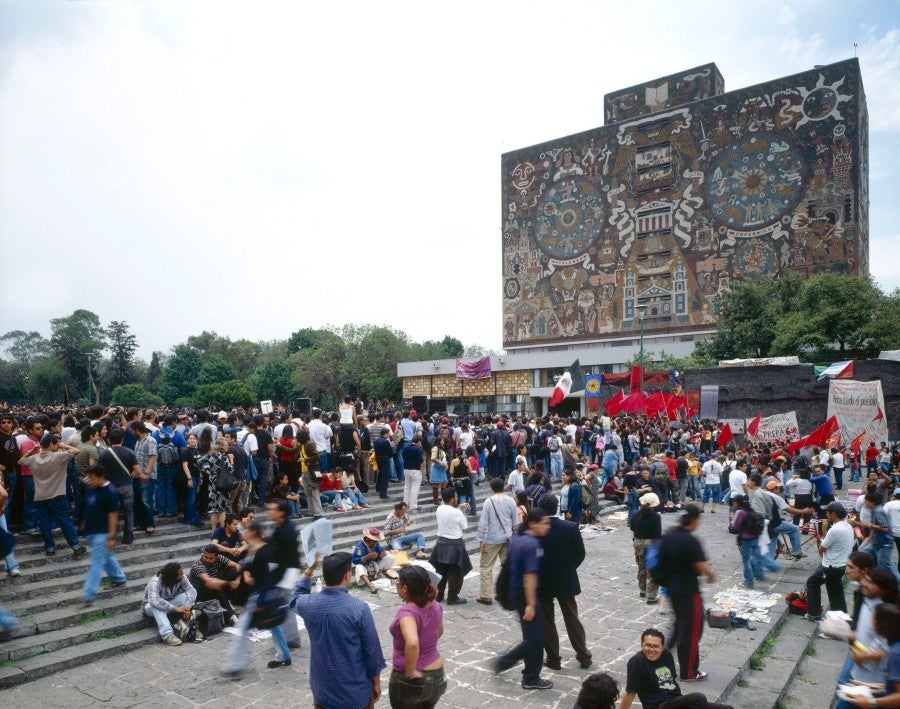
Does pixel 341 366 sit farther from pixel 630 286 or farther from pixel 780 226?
pixel 780 226

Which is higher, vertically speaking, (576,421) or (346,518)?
(576,421)

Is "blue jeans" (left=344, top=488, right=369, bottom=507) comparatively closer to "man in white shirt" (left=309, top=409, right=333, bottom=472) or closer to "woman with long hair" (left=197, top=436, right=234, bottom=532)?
"man in white shirt" (left=309, top=409, right=333, bottom=472)

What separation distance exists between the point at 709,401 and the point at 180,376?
49.9 metres

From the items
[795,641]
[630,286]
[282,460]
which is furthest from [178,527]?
[630,286]

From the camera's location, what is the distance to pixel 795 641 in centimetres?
675

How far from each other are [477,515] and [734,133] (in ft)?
120

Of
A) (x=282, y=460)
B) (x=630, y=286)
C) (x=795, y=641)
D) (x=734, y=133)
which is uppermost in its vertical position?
(x=734, y=133)

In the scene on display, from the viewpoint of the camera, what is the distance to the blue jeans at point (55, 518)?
7.23 meters

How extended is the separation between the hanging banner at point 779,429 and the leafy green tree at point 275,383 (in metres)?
44.6

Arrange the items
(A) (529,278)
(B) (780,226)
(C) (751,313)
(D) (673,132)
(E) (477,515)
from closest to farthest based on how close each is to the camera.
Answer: (E) (477,515), (C) (751,313), (B) (780,226), (D) (673,132), (A) (529,278)

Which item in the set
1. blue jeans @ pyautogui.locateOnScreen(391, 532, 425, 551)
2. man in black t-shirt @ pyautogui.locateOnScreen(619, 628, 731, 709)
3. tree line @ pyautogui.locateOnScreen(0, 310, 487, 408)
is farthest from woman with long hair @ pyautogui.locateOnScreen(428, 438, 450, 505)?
tree line @ pyautogui.locateOnScreen(0, 310, 487, 408)

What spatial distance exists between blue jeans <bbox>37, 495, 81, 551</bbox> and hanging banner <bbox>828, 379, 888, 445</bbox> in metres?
16.7

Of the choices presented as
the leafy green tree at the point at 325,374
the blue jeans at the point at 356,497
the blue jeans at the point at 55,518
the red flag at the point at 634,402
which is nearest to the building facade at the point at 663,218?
the leafy green tree at the point at 325,374

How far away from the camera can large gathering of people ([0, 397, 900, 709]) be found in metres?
3.68
